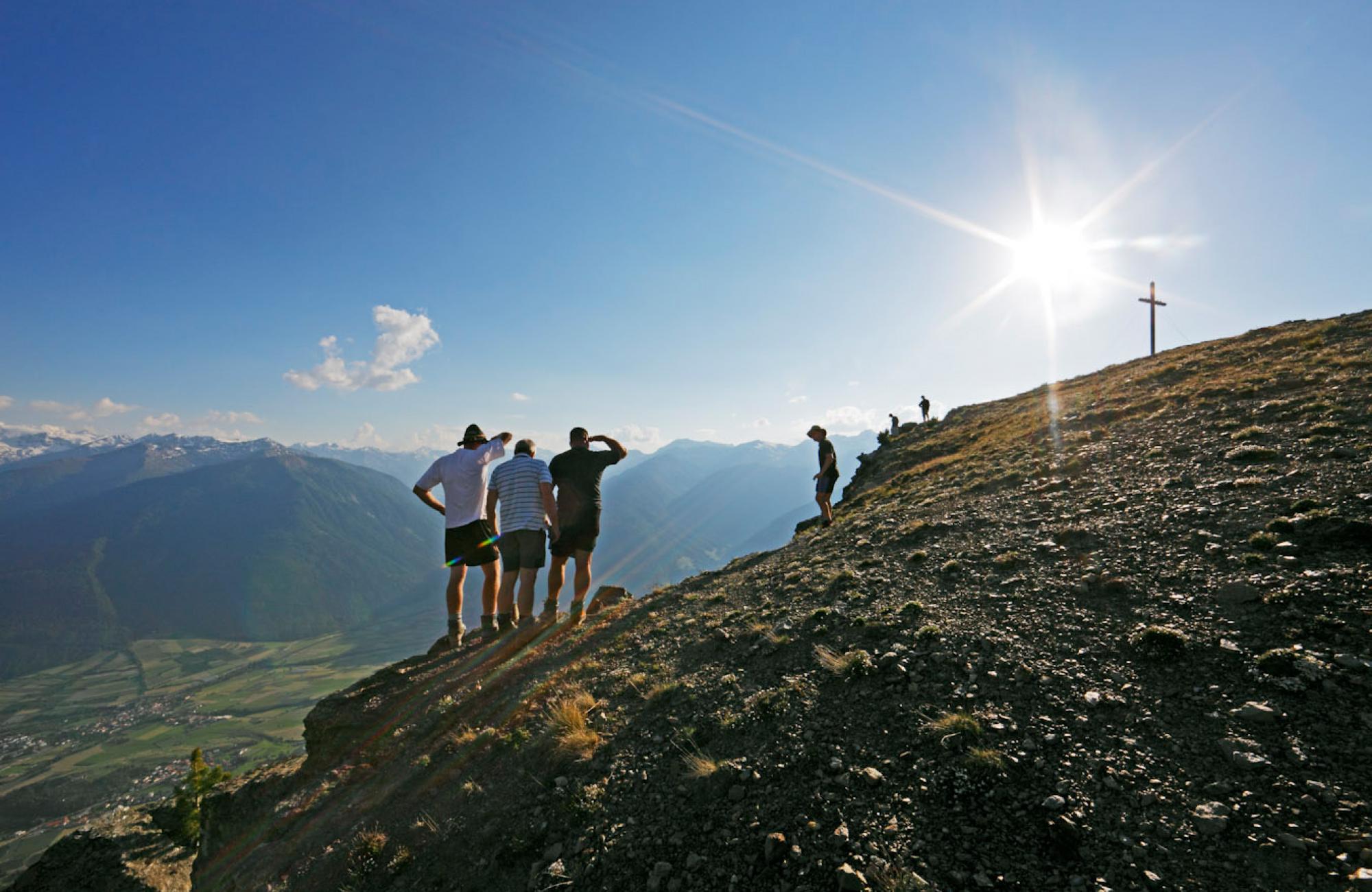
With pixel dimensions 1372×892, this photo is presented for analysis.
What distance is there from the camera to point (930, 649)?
671cm

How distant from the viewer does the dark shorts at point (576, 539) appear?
421 inches

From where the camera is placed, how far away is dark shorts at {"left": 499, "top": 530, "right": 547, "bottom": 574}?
10414 mm

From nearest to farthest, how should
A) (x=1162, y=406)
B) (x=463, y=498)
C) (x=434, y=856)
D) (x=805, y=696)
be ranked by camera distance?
(x=434, y=856) < (x=805, y=696) < (x=463, y=498) < (x=1162, y=406)

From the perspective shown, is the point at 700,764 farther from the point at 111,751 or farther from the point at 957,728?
the point at 111,751

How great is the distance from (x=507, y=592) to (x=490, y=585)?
16.4 inches

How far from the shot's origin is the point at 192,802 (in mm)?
31750

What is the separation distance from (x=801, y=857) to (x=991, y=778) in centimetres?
181

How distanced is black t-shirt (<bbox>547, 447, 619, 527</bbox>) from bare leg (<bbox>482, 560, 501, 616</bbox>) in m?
1.82

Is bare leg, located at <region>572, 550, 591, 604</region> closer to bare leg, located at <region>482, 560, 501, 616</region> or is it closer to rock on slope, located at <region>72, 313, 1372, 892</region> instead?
rock on slope, located at <region>72, 313, 1372, 892</region>

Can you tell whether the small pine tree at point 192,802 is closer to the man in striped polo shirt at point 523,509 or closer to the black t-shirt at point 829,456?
the man in striped polo shirt at point 523,509

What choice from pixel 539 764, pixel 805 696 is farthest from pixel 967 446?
pixel 539 764

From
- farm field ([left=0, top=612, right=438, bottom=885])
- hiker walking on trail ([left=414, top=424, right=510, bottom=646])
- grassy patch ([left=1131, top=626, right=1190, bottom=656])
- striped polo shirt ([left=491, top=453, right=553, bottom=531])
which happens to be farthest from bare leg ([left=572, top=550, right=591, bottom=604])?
farm field ([left=0, top=612, right=438, bottom=885])

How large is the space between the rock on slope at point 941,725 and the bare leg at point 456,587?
4.61 feet

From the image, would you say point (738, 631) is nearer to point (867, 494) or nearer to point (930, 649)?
point (930, 649)
